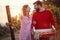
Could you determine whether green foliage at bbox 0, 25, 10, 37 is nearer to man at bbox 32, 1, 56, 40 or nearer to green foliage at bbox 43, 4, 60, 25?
man at bbox 32, 1, 56, 40

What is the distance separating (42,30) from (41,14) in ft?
A: 0.39

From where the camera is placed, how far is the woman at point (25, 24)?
1474 mm

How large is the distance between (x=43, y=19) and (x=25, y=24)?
0.46ft

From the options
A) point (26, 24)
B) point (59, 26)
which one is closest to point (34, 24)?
point (26, 24)

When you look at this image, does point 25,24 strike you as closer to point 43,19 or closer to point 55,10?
point 43,19

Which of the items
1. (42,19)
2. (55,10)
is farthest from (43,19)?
(55,10)

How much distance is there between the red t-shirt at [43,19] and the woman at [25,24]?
0.14 ft

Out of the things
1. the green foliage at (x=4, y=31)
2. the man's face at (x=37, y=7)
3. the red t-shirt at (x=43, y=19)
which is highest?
the man's face at (x=37, y=7)

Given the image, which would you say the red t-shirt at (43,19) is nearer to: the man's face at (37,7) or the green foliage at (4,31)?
the man's face at (37,7)

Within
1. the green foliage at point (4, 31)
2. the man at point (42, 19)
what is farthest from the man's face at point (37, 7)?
the green foliage at point (4, 31)

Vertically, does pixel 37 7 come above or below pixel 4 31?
above

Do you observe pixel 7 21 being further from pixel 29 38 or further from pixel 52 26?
pixel 52 26

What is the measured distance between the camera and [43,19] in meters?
1.46

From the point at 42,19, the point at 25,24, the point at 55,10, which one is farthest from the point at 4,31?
the point at 55,10
